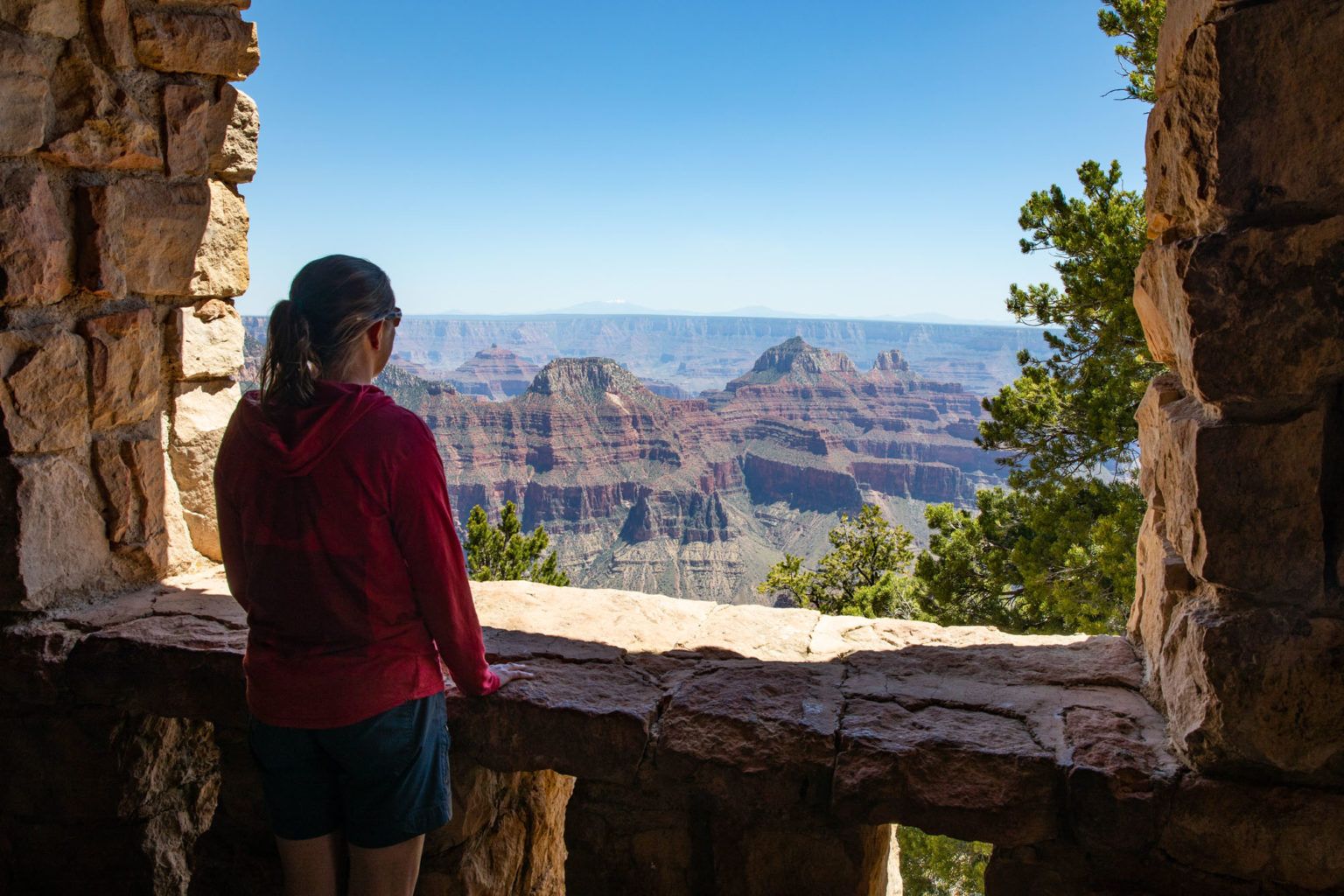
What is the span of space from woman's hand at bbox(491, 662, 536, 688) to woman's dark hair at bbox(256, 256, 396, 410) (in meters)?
0.81

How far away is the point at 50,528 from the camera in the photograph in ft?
8.16

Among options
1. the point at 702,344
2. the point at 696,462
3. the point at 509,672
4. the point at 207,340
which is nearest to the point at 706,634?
the point at 509,672

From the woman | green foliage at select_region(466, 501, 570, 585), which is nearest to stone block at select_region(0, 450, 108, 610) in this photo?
the woman

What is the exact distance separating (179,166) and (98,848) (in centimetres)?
197

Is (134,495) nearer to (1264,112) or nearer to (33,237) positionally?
(33,237)

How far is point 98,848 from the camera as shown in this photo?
2.52m

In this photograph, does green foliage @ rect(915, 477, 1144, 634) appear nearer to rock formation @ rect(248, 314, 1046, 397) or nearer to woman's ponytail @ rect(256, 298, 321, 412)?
woman's ponytail @ rect(256, 298, 321, 412)

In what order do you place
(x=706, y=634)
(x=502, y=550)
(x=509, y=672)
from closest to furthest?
(x=509, y=672) < (x=706, y=634) < (x=502, y=550)

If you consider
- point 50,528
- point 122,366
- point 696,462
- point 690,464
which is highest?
point 122,366

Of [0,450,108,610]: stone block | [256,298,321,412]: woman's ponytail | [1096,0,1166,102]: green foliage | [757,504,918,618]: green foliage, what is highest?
[1096,0,1166,102]: green foliage

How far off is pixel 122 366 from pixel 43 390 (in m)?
0.24

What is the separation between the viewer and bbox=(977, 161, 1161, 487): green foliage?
779 cm

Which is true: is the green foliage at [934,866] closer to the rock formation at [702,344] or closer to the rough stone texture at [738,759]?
the rough stone texture at [738,759]

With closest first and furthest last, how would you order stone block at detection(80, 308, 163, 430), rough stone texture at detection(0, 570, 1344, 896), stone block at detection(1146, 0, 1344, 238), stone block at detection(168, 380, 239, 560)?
stone block at detection(1146, 0, 1344, 238), rough stone texture at detection(0, 570, 1344, 896), stone block at detection(80, 308, 163, 430), stone block at detection(168, 380, 239, 560)
